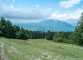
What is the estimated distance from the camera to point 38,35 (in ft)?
500

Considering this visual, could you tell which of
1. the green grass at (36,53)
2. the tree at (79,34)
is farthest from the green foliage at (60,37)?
the green grass at (36,53)

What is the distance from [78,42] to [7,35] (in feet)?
125

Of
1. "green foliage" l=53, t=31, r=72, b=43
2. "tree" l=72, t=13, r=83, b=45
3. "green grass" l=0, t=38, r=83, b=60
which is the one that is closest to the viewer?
"green grass" l=0, t=38, r=83, b=60

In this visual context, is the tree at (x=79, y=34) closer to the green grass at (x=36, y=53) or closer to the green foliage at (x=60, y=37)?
the green foliage at (x=60, y=37)

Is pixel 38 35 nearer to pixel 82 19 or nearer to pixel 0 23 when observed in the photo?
pixel 0 23

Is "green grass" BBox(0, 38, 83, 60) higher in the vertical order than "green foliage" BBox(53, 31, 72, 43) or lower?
higher

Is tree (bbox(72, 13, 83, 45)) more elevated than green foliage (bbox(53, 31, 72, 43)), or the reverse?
tree (bbox(72, 13, 83, 45))

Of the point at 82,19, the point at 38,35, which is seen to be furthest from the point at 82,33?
the point at 38,35

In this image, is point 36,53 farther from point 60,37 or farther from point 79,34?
point 60,37

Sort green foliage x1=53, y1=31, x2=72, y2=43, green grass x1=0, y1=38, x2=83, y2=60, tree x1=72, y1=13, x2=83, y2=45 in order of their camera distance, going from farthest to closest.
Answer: green foliage x1=53, y1=31, x2=72, y2=43
tree x1=72, y1=13, x2=83, y2=45
green grass x1=0, y1=38, x2=83, y2=60

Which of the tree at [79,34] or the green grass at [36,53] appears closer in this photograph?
the green grass at [36,53]

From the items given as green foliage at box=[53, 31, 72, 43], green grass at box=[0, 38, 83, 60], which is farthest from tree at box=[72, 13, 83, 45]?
green grass at box=[0, 38, 83, 60]

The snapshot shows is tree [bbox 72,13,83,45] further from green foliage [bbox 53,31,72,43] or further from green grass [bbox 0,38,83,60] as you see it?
green grass [bbox 0,38,83,60]

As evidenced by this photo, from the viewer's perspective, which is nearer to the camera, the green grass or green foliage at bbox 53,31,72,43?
the green grass
